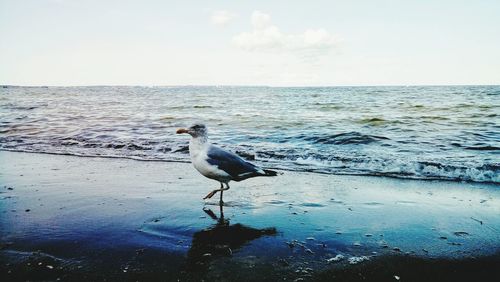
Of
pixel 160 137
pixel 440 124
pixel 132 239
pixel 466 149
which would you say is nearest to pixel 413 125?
pixel 440 124

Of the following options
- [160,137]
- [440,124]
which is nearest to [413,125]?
[440,124]

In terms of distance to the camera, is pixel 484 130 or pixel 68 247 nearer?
pixel 68 247

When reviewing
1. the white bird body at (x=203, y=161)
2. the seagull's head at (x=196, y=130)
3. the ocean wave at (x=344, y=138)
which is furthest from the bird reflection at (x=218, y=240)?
the ocean wave at (x=344, y=138)

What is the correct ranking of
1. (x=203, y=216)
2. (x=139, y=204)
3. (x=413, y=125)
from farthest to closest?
1. (x=413, y=125)
2. (x=139, y=204)
3. (x=203, y=216)

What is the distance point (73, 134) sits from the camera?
1405 centimetres

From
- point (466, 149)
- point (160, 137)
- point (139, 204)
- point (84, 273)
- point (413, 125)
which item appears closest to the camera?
point (84, 273)

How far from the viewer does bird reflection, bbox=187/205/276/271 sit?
12.2 feet

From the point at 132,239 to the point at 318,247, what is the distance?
1.99 metres

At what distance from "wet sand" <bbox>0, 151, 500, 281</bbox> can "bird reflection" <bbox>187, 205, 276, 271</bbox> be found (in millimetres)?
12

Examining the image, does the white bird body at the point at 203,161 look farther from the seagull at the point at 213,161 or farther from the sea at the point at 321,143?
the sea at the point at 321,143

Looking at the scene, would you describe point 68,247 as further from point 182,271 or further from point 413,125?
point 413,125

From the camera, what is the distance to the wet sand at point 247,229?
3.52 m

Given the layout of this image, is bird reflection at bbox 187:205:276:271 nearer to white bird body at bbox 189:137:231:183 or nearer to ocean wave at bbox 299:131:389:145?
white bird body at bbox 189:137:231:183

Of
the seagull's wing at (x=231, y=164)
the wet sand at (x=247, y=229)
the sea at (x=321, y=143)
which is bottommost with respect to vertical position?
the sea at (x=321, y=143)
